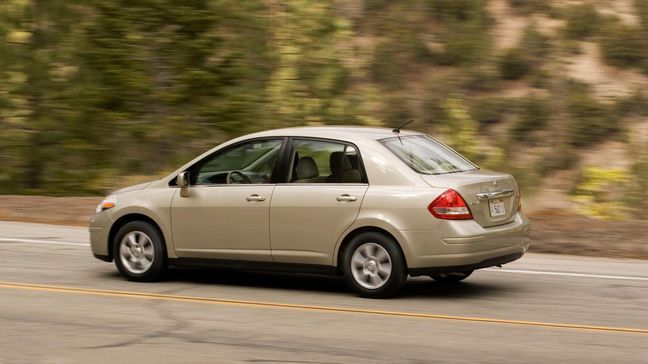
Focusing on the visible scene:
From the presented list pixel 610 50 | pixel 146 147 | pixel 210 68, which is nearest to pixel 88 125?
pixel 146 147

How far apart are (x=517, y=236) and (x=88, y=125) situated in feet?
47.6

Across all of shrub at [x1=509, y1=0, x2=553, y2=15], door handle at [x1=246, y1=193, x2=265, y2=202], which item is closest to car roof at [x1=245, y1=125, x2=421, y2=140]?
door handle at [x1=246, y1=193, x2=265, y2=202]

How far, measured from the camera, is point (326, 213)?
33.3 feet

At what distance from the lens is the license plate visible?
10086mm

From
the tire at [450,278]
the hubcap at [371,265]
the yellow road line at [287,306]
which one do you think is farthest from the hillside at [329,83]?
the yellow road line at [287,306]

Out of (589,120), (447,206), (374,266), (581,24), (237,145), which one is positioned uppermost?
(581,24)

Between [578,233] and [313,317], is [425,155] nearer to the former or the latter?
[313,317]

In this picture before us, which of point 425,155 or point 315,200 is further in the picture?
point 425,155

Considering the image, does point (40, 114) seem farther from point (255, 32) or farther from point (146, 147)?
point (255, 32)

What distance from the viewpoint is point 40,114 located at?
79.6 ft

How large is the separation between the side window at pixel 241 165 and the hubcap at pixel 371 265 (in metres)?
1.22

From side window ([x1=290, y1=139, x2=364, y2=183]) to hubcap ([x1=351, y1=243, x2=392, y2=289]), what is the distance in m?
0.65

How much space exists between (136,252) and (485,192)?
142 inches

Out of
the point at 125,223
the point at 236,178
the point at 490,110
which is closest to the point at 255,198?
the point at 236,178
